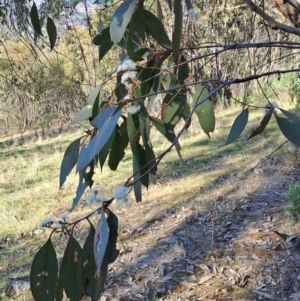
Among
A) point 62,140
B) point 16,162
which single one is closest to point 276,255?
point 16,162

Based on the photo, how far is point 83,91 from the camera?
8.32m

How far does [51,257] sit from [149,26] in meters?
0.47

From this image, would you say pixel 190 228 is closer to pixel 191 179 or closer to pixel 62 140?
pixel 191 179

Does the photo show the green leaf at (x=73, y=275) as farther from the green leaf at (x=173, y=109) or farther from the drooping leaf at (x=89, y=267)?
the green leaf at (x=173, y=109)

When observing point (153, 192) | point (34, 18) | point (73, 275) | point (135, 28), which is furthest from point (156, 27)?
point (153, 192)

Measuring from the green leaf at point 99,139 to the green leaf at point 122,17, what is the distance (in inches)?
6.7

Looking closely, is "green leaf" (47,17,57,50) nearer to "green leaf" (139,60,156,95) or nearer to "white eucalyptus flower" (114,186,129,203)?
"green leaf" (139,60,156,95)

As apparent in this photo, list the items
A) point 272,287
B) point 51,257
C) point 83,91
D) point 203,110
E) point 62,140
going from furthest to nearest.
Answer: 1. point 83,91
2. point 62,140
3. point 272,287
4. point 203,110
5. point 51,257

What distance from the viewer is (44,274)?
0.66 m

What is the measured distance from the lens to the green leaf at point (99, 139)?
444 mm

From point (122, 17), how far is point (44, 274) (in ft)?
1.27

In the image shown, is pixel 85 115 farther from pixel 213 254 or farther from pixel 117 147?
pixel 213 254

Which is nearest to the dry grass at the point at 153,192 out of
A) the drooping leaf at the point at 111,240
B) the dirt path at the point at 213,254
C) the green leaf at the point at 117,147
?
the dirt path at the point at 213,254

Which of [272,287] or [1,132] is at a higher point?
[1,132]
